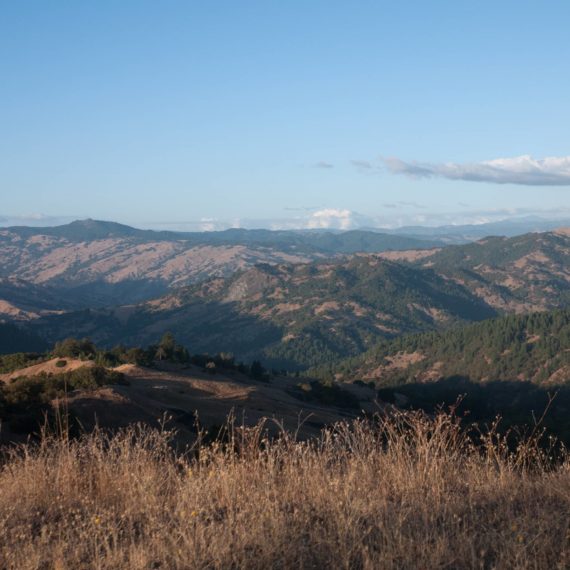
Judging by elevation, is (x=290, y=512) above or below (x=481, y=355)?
above

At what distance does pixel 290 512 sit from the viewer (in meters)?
6.27

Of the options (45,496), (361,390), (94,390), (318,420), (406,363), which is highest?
(45,496)

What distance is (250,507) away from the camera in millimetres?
6078

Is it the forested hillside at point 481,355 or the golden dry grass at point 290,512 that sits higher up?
the golden dry grass at point 290,512

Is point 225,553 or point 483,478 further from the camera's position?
point 483,478

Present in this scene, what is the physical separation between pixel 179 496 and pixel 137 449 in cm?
170

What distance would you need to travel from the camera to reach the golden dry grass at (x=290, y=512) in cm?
498

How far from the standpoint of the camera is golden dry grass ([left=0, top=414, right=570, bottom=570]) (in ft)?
16.3

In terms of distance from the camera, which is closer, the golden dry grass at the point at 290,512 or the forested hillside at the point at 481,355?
the golden dry grass at the point at 290,512

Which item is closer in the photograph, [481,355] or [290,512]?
[290,512]

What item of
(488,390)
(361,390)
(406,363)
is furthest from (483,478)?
(406,363)

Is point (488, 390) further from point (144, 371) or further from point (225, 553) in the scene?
point (225, 553)

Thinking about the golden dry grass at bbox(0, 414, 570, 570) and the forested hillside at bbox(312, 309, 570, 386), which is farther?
the forested hillside at bbox(312, 309, 570, 386)

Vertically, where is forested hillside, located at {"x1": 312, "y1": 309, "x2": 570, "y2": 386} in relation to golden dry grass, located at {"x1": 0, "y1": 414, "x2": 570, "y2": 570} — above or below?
below
